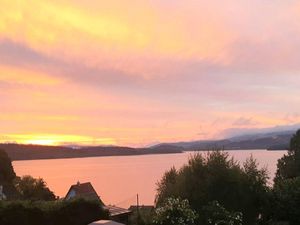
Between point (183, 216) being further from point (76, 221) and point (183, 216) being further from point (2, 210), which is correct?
point (2, 210)

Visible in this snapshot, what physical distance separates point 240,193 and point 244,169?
4.70ft

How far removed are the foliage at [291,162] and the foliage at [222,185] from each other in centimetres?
2690

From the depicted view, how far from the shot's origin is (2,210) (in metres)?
18.8

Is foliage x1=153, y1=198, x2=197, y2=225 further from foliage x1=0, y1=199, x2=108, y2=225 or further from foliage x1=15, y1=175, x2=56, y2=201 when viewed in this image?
foliage x1=15, y1=175, x2=56, y2=201

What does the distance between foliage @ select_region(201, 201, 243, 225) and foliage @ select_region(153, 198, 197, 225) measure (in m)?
0.92

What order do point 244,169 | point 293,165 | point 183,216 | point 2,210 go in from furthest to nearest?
point 293,165 < point 244,169 < point 2,210 < point 183,216

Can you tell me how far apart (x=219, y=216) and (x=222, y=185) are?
7.05ft

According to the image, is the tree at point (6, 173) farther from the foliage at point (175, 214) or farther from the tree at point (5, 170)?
the foliage at point (175, 214)

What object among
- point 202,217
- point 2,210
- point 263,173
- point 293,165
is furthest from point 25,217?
point 293,165

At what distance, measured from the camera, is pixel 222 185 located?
20406 mm

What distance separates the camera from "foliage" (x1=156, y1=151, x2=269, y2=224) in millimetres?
20203

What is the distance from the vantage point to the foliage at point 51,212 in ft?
62.1

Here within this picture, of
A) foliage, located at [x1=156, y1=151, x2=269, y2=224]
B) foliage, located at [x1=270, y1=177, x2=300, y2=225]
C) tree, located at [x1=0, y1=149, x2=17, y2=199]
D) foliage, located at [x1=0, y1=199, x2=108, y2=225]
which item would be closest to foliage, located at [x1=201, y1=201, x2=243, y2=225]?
foliage, located at [x1=156, y1=151, x2=269, y2=224]

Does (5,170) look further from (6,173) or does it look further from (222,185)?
(222,185)
